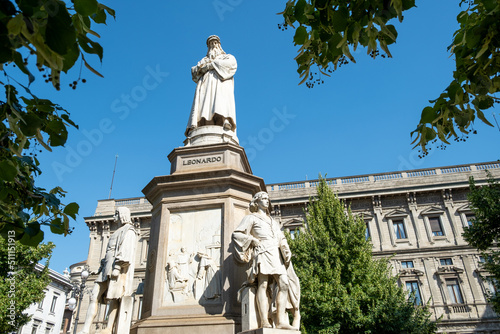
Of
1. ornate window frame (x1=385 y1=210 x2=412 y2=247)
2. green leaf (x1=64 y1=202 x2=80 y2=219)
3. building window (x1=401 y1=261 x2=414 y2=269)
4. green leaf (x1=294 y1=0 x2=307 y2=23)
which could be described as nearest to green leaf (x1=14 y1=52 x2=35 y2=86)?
green leaf (x1=64 y1=202 x2=80 y2=219)

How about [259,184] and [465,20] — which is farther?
[259,184]

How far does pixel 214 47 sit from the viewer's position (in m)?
10.3

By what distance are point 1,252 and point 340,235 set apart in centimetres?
1713

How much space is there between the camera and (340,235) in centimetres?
1923

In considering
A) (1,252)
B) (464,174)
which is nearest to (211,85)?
(1,252)

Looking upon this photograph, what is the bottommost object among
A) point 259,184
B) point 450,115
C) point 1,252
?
point 450,115

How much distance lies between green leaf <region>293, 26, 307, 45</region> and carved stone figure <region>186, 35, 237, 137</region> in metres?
5.42

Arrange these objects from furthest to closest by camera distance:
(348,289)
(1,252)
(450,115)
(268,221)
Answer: (1,252) → (348,289) → (268,221) → (450,115)

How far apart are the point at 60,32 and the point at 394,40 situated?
247cm

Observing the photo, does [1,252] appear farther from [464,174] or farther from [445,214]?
[464,174]

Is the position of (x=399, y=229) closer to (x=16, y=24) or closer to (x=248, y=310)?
(x=248, y=310)

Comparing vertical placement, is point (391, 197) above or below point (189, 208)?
above

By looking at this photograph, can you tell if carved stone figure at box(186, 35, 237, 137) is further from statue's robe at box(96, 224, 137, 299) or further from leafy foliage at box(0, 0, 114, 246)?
leafy foliage at box(0, 0, 114, 246)

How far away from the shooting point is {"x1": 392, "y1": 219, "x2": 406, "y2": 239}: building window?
98.5 ft
